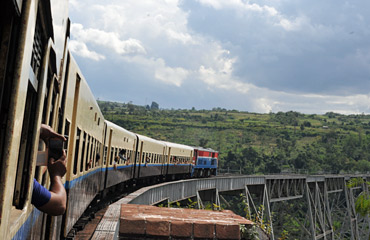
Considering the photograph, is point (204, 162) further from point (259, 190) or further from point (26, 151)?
point (26, 151)

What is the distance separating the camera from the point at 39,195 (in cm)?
228

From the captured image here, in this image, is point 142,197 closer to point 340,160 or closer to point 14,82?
point 14,82

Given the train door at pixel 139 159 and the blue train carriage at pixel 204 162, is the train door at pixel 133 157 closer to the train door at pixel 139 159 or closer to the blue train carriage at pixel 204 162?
the train door at pixel 139 159

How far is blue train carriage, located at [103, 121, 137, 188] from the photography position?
527 inches

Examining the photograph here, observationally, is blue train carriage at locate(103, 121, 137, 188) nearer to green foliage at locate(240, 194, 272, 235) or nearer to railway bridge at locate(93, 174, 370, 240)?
railway bridge at locate(93, 174, 370, 240)

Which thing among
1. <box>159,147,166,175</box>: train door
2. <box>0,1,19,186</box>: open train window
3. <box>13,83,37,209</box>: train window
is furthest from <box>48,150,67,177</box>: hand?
<box>159,147,166,175</box>: train door

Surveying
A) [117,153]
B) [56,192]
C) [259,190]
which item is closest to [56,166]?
[56,192]

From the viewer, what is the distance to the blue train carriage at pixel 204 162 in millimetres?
39406

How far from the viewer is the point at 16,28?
1578 millimetres

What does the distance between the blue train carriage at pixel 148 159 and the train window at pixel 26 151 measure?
18624 millimetres

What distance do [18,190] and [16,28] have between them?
2.42 feet

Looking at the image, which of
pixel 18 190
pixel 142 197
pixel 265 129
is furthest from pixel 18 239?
pixel 265 129

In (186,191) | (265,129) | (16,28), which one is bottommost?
(186,191)

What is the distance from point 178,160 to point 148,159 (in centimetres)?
984
